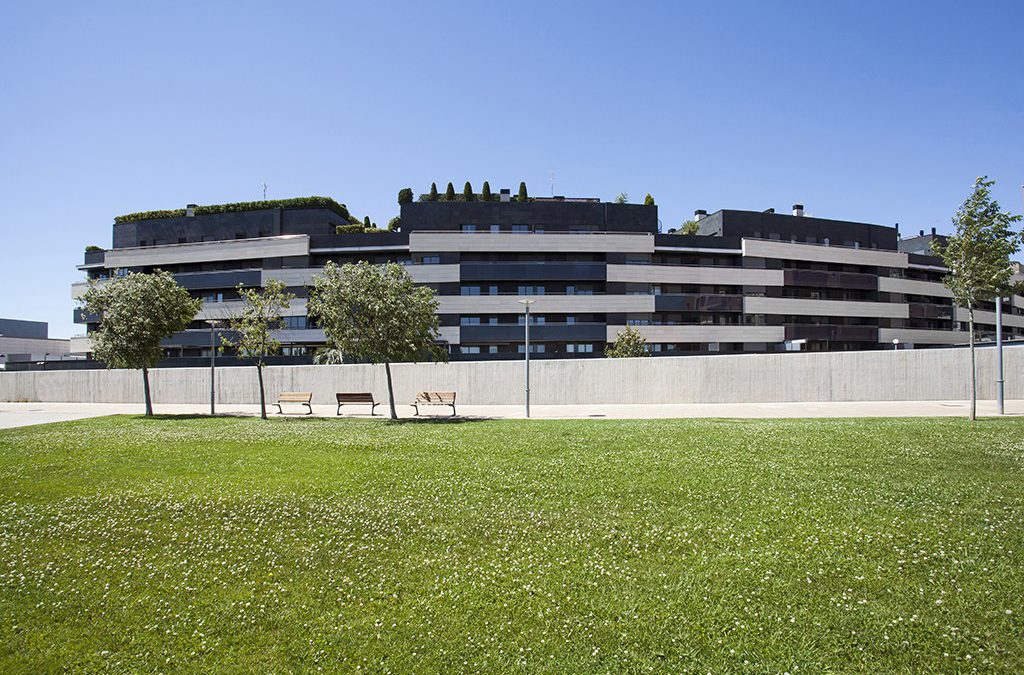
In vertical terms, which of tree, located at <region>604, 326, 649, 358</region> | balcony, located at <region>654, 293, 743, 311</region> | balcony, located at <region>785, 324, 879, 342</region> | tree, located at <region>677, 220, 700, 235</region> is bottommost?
tree, located at <region>604, 326, 649, 358</region>

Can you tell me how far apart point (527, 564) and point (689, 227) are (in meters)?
62.3

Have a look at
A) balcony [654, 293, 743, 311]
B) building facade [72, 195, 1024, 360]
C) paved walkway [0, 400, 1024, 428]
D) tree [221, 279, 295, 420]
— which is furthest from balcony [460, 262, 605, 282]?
tree [221, 279, 295, 420]

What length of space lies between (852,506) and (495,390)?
27077 millimetres

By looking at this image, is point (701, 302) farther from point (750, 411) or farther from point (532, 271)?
point (750, 411)

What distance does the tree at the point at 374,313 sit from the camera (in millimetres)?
24234

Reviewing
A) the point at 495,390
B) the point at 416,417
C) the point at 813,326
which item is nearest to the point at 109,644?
the point at 416,417

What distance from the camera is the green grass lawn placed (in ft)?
19.0

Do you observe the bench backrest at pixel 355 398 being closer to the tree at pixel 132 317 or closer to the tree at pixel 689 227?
the tree at pixel 132 317

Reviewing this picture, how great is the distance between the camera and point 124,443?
1756 cm

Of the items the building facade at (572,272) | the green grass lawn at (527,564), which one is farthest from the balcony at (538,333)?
the green grass lawn at (527,564)

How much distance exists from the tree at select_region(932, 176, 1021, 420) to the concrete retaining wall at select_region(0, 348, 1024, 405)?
11.7m

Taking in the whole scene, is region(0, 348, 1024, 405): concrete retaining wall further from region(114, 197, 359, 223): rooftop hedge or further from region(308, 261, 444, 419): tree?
region(114, 197, 359, 223): rooftop hedge

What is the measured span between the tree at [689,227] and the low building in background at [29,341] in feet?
280

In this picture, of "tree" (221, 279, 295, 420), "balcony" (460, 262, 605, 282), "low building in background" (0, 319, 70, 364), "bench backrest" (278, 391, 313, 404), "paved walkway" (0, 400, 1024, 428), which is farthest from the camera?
"low building in background" (0, 319, 70, 364)
